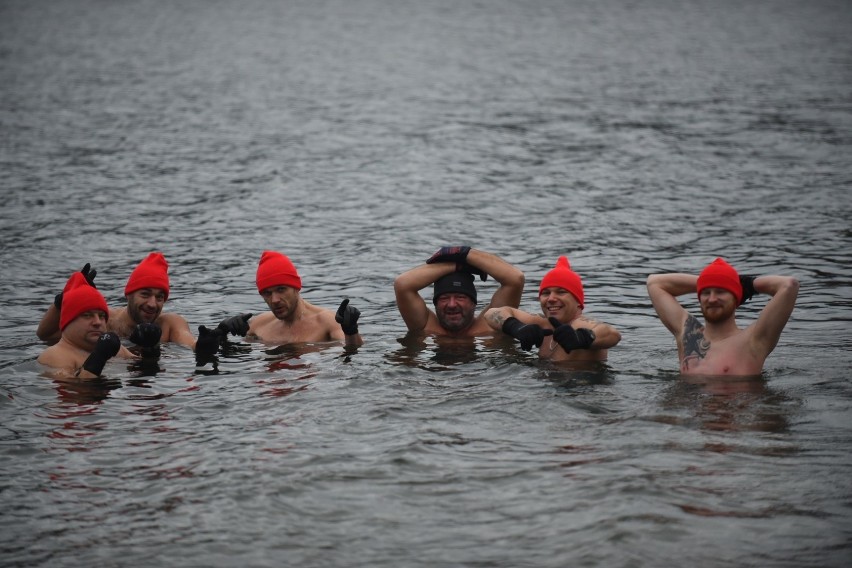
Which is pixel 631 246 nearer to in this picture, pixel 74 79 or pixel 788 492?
pixel 788 492

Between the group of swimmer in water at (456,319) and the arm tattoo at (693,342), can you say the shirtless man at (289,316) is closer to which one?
the group of swimmer in water at (456,319)

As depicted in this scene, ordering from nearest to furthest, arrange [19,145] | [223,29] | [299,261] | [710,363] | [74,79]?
[710,363] → [299,261] → [19,145] → [74,79] → [223,29]

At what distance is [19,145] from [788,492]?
26.2m

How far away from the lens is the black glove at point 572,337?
11.7m

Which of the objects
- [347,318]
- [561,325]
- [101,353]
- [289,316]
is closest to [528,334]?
[561,325]

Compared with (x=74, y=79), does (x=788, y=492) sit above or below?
below

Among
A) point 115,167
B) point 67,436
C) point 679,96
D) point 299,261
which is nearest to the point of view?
point 67,436

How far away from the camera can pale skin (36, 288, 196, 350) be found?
45.0 ft

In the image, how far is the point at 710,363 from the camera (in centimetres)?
1163

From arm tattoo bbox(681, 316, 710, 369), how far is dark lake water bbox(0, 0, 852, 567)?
1.24 ft

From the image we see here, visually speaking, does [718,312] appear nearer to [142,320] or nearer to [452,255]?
[452,255]

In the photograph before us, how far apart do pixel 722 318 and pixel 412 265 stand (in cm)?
831

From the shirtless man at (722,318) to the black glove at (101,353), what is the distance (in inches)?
240

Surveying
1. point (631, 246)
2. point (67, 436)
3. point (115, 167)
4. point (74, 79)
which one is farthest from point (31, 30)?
point (67, 436)
